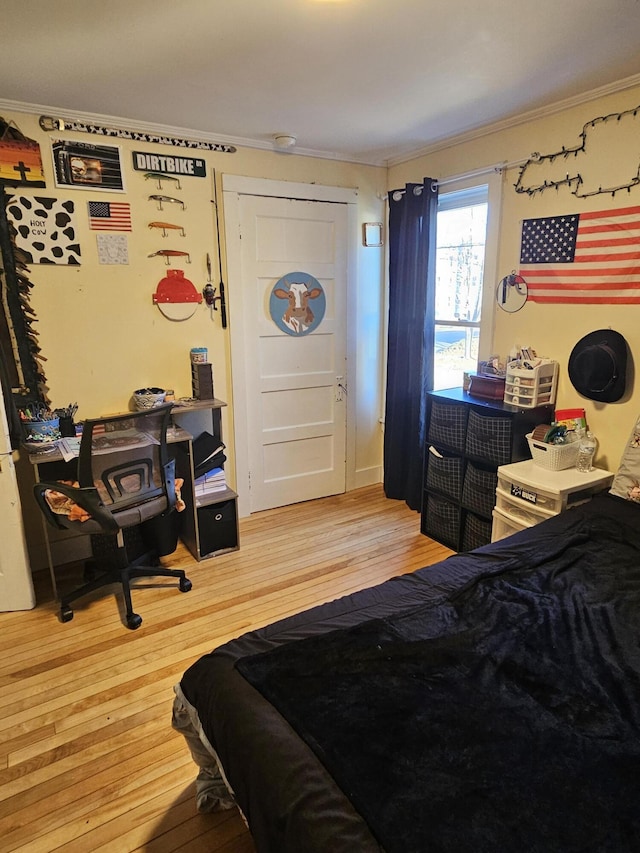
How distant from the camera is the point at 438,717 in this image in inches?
47.9

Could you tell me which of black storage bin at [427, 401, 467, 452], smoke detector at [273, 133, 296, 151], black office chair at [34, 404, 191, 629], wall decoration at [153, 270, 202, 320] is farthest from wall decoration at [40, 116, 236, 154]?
black storage bin at [427, 401, 467, 452]

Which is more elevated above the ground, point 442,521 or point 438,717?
point 438,717

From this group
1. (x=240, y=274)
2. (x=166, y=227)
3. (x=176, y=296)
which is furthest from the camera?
(x=240, y=274)

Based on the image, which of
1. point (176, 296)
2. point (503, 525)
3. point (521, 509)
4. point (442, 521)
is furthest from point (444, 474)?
point (176, 296)

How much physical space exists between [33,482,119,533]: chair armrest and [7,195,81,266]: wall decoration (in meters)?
1.29

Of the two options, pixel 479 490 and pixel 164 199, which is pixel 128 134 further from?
pixel 479 490

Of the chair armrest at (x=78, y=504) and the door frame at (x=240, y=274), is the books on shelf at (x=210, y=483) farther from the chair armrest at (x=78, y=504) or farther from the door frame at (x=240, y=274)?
the chair armrest at (x=78, y=504)

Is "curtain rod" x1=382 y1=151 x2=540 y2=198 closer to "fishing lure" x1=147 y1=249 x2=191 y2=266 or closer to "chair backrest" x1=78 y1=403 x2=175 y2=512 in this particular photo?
"fishing lure" x1=147 y1=249 x2=191 y2=266

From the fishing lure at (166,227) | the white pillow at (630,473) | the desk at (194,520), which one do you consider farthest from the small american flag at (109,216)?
the white pillow at (630,473)

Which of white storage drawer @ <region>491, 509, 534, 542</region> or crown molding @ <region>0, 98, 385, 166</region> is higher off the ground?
crown molding @ <region>0, 98, 385, 166</region>

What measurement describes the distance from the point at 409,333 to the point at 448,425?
2.69 feet

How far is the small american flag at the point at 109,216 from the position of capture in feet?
9.66

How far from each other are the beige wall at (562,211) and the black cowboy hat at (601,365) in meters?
0.04

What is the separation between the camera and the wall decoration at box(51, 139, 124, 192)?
2.80m
